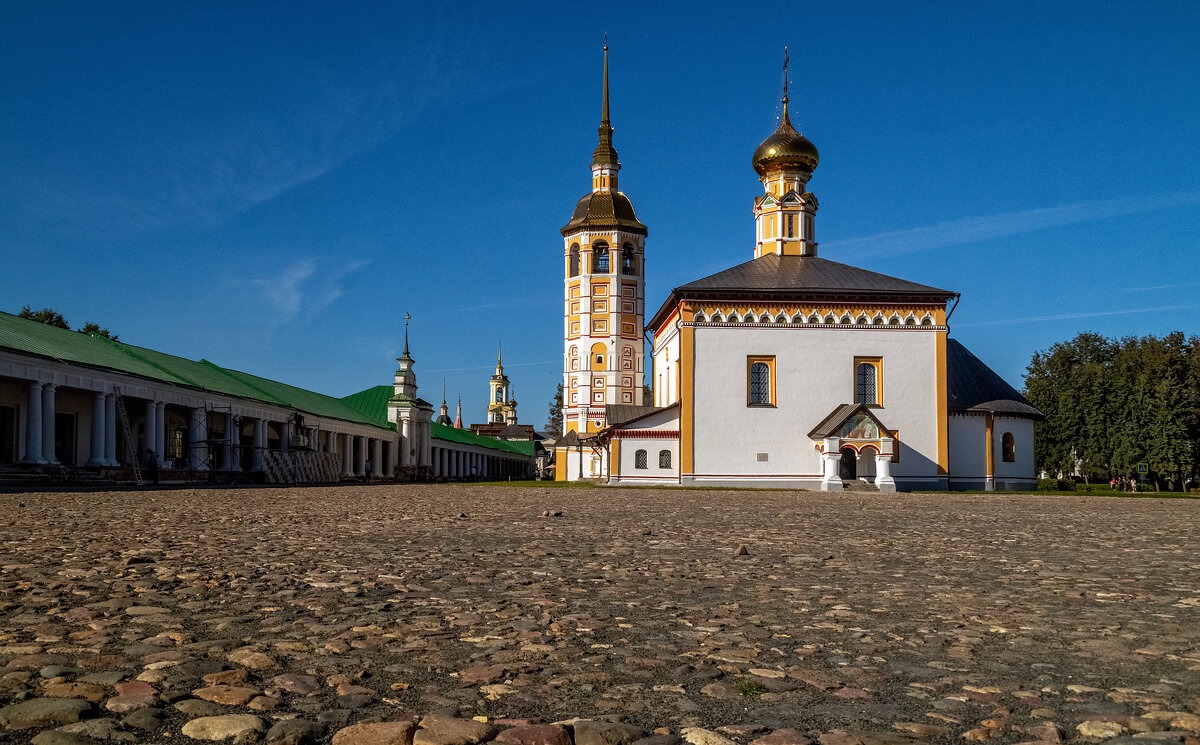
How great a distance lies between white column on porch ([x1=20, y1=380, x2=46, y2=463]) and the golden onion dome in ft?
103

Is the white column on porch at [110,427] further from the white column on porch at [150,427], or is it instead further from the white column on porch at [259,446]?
the white column on porch at [259,446]

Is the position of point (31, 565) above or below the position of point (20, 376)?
below

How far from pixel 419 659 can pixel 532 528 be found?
7.89 metres

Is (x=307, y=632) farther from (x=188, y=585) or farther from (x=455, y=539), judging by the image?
(x=455, y=539)

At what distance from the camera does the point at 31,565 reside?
723 centimetres

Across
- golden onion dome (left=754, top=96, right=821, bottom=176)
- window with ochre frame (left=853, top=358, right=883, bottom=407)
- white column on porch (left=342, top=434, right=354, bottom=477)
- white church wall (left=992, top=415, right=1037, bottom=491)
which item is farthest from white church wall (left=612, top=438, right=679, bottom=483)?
white column on porch (left=342, top=434, right=354, bottom=477)

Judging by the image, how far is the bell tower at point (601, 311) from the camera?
205ft

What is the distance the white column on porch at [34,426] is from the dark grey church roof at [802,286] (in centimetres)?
2217

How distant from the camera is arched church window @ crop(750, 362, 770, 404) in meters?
39.1

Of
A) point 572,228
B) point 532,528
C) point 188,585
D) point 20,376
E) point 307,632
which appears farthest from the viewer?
point 572,228

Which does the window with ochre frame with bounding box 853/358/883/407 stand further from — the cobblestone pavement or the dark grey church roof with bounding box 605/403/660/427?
the cobblestone pavement

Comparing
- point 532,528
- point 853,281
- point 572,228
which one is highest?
point 572,228

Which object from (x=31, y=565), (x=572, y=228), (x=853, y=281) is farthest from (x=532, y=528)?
(x=572, y=228)

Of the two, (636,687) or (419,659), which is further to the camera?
(419,659)
